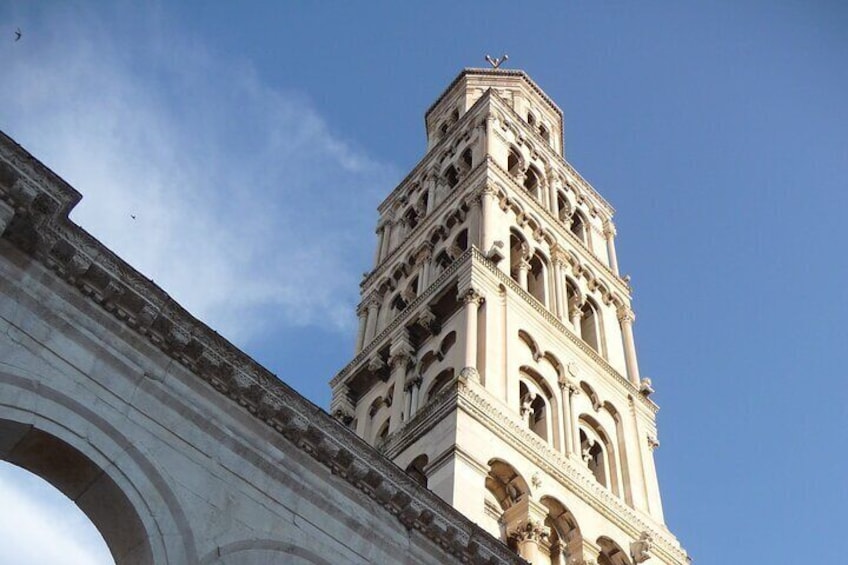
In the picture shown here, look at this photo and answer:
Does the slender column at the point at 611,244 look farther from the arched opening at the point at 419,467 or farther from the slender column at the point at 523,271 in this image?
the arched opening at the point at 419,467

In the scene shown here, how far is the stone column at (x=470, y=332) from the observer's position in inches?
1110

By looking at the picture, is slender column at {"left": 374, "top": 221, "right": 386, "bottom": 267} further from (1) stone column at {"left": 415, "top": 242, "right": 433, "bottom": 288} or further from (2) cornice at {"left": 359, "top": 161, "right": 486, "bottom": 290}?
(1) stone column at {"left": 415, "top": 242, "right": 433, "bottom": 288}

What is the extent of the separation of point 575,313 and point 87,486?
2601 cm

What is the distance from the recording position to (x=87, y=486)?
13.8m

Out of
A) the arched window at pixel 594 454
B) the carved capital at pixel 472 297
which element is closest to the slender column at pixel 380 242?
the carved capital at pixel 472 297

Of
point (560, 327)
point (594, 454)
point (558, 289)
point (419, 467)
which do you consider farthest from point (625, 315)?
point (419, 467)

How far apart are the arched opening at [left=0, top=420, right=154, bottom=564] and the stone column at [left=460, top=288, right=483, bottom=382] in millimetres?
14949

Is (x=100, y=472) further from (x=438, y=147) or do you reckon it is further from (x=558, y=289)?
(x=438, y=147)

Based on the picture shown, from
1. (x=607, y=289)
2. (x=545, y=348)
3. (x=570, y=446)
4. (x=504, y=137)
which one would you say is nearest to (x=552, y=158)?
(x=504, y=137)

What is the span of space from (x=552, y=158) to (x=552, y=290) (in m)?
10.8

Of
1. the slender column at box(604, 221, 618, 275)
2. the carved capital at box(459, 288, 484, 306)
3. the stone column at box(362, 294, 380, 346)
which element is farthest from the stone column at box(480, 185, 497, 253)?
the slender column at box(604, 221, 618, 275)

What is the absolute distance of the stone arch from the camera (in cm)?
1343

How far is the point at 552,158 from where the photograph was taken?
45875 mm

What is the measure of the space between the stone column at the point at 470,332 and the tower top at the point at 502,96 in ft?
61.3
